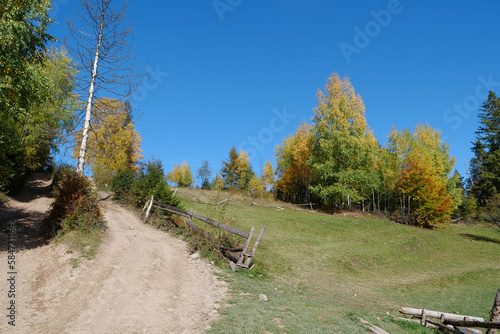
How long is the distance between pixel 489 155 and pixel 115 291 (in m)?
50.7

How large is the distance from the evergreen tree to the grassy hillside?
17736 millimetres

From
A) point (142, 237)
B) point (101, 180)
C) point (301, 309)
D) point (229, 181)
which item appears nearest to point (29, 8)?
point (142, 237)

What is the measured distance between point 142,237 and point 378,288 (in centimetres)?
1168

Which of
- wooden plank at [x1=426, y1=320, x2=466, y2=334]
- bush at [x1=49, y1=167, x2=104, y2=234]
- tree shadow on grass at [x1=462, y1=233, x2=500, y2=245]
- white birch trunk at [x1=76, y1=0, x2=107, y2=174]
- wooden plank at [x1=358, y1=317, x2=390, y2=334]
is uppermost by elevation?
white birch trunk at [x1=76, y1=0, x2=107, y2=174]

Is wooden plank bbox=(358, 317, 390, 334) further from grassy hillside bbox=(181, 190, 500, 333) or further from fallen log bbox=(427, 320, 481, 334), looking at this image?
fallen log bbox=(427, 320, 481, 334)

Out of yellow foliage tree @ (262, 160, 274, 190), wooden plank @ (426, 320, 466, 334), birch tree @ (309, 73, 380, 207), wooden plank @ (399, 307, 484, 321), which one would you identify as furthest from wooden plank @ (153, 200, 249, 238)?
yellow foliage tree @ (262, 160, 274, 190)

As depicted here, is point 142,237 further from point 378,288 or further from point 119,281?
point 378,288

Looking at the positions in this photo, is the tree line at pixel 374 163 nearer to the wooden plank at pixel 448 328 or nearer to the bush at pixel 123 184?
the bush at pixel 123 184

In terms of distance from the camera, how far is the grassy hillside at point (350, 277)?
6.69m

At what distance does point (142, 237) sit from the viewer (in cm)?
1355

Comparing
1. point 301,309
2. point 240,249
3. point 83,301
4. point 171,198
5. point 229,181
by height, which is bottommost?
point 83,301

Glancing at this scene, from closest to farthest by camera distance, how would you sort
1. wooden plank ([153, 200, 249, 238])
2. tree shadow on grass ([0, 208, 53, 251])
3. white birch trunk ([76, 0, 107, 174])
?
1. tree shadow on grass ([0, 208, 53, 251])
2. wooden plank ([153, 200, 249, 238])
3. white birch trunk ([76, 0, 107, 174])

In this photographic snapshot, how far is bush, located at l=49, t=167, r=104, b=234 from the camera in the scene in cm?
1128

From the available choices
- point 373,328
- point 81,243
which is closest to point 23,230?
point 81,243
